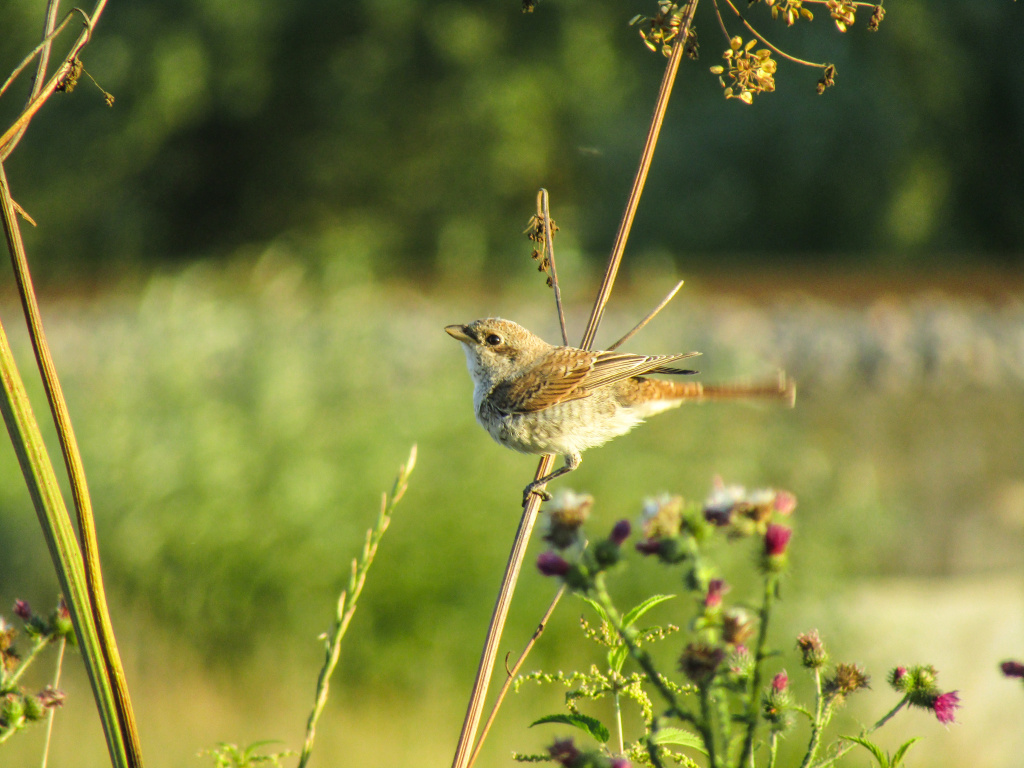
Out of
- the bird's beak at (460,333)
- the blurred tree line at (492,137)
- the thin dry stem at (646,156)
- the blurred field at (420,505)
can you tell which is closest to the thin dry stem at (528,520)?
the thin dry stem at (646,156)

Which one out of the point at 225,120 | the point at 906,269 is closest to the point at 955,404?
the point at 906,269

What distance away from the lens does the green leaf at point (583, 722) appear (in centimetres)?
107

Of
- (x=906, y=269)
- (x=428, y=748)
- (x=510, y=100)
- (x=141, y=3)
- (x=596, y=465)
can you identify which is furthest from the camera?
(x=510, y=100)

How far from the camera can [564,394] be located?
2.33 metres

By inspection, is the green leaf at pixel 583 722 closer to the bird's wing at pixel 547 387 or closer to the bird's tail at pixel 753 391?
the bird's tail at pixel 753 391

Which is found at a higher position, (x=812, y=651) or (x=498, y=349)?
(x=498, y=349)

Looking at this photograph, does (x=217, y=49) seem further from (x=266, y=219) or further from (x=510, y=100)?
(x=510, y=100)

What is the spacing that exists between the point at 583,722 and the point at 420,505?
466 cm

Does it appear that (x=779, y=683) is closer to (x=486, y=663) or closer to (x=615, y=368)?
(x=486, y=663)

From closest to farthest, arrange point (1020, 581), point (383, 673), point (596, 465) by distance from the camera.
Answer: point (383, 673), point (596, 465), point (1020, 581)

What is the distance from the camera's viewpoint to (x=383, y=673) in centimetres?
518

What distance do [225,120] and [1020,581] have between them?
1658 centimetres

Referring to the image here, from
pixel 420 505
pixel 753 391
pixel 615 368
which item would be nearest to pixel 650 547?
pixel 753 391

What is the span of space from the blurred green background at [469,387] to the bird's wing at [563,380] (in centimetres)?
51
